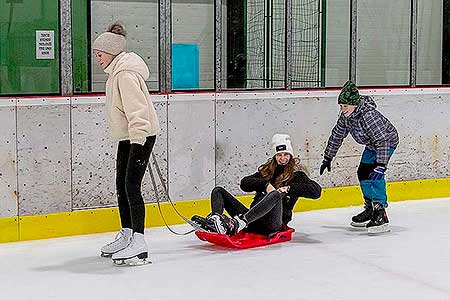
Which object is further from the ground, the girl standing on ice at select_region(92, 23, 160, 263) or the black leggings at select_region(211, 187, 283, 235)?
the girl standing on ice at select_region(92, 23, 160, 263)

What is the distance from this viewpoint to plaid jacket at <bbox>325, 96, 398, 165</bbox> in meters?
6.53

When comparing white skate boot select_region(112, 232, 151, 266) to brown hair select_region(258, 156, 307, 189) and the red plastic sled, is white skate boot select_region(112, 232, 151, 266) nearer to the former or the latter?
the red plastic sled

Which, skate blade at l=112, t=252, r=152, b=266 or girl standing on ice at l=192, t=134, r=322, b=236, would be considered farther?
girl standing on ice at l=192, t=134, r=322, b=236

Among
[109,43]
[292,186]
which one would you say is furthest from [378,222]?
[109,43]

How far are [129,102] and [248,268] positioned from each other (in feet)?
3.94

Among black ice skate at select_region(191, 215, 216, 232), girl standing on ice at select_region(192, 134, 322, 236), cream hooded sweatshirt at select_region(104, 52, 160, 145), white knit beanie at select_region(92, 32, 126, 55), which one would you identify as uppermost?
white knit beanie at select_region(92, 32, 126, 55)

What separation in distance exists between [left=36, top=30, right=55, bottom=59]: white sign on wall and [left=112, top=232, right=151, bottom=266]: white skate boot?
175 cm

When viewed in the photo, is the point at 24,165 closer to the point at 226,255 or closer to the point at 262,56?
the point at 226,255

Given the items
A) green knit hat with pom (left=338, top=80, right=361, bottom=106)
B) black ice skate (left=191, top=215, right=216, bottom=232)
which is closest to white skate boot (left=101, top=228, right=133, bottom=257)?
black ice skate (left=191, top=215, right=216, bottom=232)

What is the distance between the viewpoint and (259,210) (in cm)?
598

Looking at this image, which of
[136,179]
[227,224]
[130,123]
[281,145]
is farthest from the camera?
[281,145]

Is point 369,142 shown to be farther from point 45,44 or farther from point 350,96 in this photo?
point 45,44

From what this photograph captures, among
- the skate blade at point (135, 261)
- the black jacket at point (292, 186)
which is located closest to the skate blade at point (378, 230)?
the black jacket at point (292, 186)

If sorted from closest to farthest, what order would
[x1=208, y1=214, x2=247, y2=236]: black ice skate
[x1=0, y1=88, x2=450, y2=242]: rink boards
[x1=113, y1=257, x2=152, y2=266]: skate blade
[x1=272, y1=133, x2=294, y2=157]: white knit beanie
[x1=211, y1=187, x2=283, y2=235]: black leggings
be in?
[x1=113, y1=257, x2=152, y2=266]: skate blade
[x1=208, y1=214, x2=247, y2=236]: black ice skate
[x1=211, y1=187, x2=283, y2=235]: black leggings
[x1=272, y1=133, x2=294, y2=157]: white knit beanie
[x1=0, y1=88, x2=450, y2=242]: rink boards
